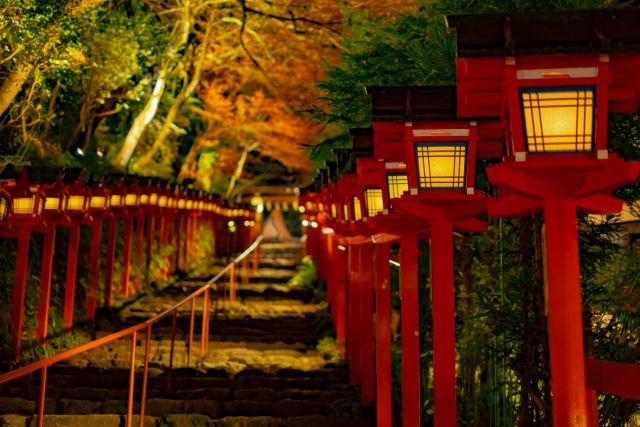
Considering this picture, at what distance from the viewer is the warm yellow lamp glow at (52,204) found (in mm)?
8938

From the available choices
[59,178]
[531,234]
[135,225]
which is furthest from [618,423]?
[135,225]

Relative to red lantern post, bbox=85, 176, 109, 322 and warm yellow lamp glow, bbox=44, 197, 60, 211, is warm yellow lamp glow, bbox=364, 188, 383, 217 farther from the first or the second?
red lantern post, bbox=85, 176, 109, 322

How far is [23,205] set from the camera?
8375 mm

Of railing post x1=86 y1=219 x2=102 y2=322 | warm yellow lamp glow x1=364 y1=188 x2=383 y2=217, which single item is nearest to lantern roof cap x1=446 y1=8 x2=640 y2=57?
warm yellow lamp glow x1=364 y1=188 x2=383 y2=217

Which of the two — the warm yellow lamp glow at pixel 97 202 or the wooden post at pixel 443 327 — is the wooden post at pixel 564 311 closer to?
the wooden post at pixel 443 327

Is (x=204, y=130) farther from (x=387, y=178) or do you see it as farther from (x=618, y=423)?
(x=618, y=423)

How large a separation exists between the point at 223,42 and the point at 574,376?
16.3 meters

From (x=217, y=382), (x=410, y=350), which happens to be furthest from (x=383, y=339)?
(x=217, y=382)

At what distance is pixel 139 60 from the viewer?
47.3 feet

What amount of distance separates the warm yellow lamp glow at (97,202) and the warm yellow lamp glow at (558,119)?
8.95 meters

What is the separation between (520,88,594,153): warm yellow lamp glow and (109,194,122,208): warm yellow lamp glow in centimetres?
1022

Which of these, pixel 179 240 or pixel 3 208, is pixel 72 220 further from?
pixel 179 240

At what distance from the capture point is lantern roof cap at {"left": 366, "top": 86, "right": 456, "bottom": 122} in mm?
4410

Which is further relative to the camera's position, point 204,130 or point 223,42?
point 204,130
